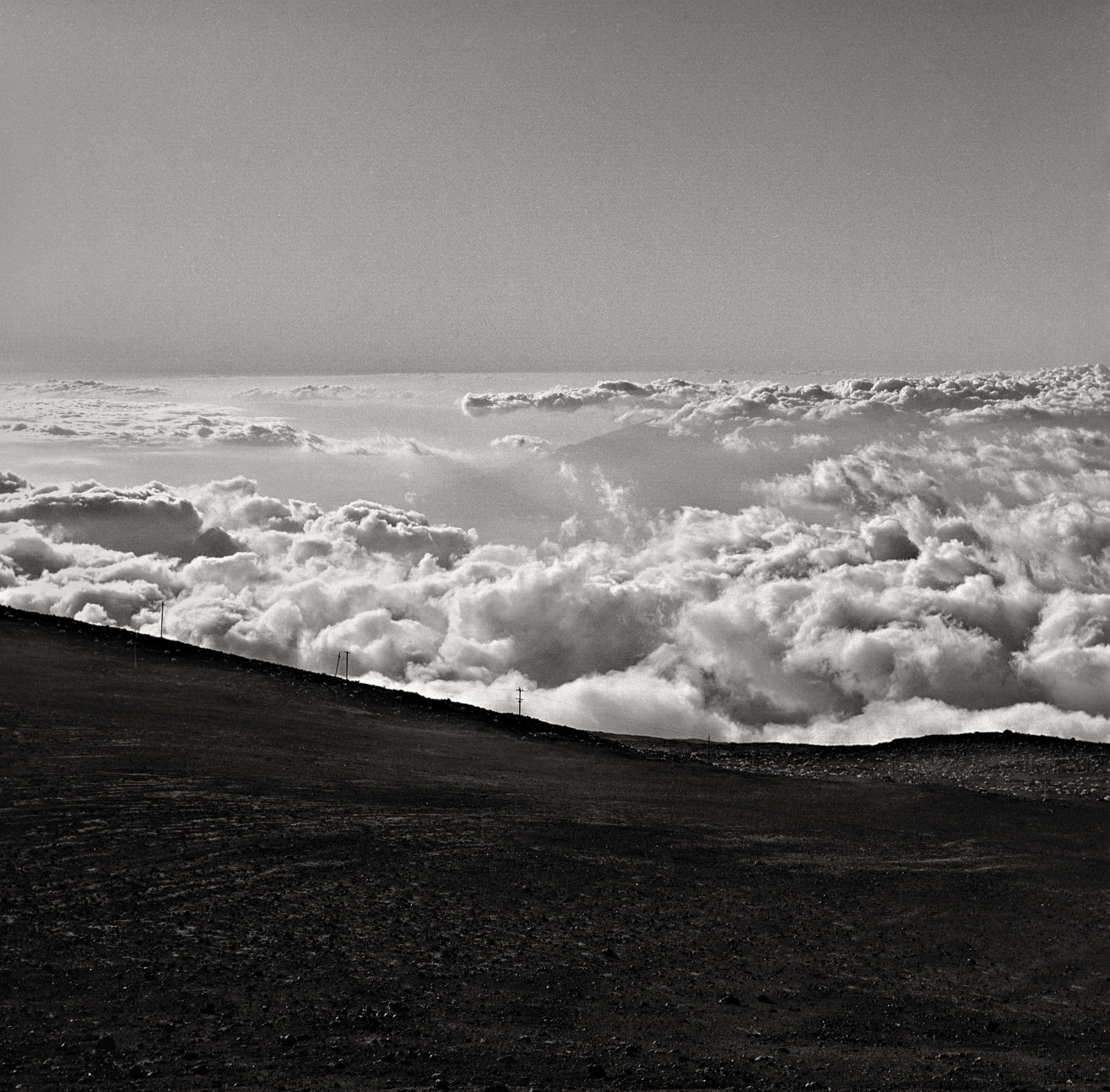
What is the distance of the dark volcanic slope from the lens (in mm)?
16281

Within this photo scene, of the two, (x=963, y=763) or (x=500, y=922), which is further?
(x=963, y=763)

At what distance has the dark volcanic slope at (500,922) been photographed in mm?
16281

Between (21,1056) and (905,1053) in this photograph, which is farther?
(905,1053)

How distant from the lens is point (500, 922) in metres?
21.6

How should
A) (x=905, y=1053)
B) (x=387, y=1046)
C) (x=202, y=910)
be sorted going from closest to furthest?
(x=387, y=1046) < (x=905, y=1053) < (x=202, y=910)

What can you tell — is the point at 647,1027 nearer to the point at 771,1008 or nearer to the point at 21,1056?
the point at 771,1008

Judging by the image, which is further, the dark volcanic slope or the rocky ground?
the rocky ground

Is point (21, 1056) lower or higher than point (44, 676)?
lower

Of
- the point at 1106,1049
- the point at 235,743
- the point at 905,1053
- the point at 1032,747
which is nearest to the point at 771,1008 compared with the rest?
the point at 905,1053

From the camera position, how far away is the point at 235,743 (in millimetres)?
33812

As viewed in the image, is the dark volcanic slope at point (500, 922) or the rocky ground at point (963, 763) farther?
the rocky ground at point (963, 763)

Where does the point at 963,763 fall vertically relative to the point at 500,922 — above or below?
below

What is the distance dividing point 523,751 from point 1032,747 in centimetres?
2436

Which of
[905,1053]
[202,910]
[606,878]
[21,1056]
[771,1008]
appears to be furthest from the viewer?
[606,878]
